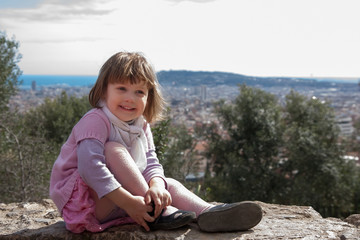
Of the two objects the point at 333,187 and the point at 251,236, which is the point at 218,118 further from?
the point at 251,236

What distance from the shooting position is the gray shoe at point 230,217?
231 cm

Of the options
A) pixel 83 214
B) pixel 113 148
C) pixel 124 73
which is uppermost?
pixel 124 73

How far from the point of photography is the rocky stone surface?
232 cm

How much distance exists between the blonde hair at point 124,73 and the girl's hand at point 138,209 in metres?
0.70

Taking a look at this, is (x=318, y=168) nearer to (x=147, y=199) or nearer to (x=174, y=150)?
(x=174, y=150)

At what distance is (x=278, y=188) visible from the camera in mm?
12227

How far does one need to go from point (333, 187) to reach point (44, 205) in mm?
11497

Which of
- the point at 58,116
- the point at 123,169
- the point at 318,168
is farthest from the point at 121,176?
the point at 318,168

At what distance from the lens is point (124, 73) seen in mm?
2328

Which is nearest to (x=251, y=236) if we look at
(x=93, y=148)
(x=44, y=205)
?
(x=93, y=148)

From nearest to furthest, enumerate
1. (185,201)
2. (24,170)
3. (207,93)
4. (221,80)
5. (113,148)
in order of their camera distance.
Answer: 1. (113,148)
2. (185,201)
3. (24,170)
4. (207,93)
5. (221,80)

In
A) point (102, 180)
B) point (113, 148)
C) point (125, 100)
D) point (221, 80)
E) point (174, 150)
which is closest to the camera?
point (102, 180)

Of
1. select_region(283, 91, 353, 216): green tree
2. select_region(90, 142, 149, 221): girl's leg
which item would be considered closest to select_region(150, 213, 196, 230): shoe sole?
select_region(90, 142, 149, 221): girl's leg

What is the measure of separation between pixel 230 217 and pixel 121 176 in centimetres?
72
